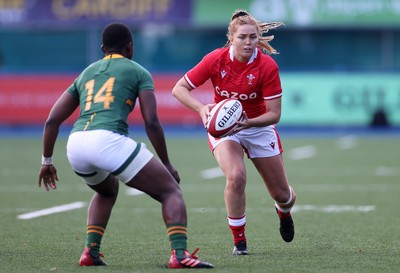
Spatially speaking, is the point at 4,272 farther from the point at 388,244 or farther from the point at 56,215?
the point at 56,215

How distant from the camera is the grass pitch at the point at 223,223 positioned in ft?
25.9

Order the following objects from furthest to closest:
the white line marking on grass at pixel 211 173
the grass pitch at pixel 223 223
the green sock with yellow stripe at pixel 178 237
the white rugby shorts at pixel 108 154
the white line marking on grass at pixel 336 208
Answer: the white line marking on grass at pixel 211 173
the white line marking on grass at pixel 336 208
the grass pitch at pixel 223 223
the green sock with yellow stripe at pixel 178 237
the white rugby shorts at pixel 108 154

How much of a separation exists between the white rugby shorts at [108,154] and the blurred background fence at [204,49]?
61.1ft

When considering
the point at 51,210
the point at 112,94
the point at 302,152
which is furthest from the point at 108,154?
the point at 302,152

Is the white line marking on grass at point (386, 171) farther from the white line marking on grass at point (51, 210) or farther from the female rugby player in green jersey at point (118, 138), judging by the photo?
the female rugby player in green jersey at point (118, 138)

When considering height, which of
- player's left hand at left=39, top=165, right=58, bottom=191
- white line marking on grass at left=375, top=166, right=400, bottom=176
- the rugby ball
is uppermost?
the rugby ball

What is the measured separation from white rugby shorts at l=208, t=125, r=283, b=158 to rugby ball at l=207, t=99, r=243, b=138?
61 centimetres

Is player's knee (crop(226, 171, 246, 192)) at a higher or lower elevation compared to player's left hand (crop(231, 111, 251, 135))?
lower

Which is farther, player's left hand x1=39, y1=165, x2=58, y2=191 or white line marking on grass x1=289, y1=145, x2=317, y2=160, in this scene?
white line marking on grass x1=289, y1=145, x2=317, y2=160

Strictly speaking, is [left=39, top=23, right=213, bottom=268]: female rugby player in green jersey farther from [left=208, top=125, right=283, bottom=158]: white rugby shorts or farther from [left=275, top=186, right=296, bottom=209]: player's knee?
[left=275, top=186, right=296, bottom=209]: player's knee

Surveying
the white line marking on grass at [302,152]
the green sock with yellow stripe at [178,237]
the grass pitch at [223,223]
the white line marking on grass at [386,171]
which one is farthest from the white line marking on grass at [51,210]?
the white line marking on grass at [302,152]

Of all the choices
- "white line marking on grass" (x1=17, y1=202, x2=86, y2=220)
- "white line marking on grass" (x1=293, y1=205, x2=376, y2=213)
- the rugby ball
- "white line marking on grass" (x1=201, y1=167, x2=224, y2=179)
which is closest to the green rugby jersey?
the rugby ball

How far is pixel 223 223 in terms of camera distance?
10875 mm

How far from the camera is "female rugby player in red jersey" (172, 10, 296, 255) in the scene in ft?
27.6
